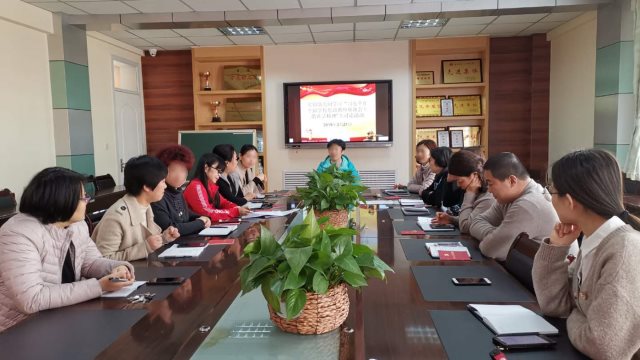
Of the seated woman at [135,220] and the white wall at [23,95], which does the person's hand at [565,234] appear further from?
the white wall at [23,95]

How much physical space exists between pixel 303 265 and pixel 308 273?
0.14ft

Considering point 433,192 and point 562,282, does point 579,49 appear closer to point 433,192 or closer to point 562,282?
point 433,192

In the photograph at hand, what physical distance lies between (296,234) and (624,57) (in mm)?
4644

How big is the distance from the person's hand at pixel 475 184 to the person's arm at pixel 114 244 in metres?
1.90

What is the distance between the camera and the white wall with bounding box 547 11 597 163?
5.51m

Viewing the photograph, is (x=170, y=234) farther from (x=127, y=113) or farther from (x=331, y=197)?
(x=127, y=113)

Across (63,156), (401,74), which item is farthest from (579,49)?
(63,156)

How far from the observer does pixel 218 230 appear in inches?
112

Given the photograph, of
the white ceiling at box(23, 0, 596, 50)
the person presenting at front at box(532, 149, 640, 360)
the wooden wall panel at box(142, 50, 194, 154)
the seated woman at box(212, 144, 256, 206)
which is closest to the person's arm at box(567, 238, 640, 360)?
the person presenting at front at box(532, 149, 640, 360)

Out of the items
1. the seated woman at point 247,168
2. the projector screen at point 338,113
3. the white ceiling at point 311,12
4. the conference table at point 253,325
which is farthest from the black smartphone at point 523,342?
the projector screen at point 338,113

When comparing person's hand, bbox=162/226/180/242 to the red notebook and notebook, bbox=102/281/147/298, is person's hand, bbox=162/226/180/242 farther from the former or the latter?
the red notebook

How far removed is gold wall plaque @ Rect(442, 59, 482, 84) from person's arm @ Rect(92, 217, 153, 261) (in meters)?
5.65

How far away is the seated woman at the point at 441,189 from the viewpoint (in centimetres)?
364

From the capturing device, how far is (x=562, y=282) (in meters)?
1.40
